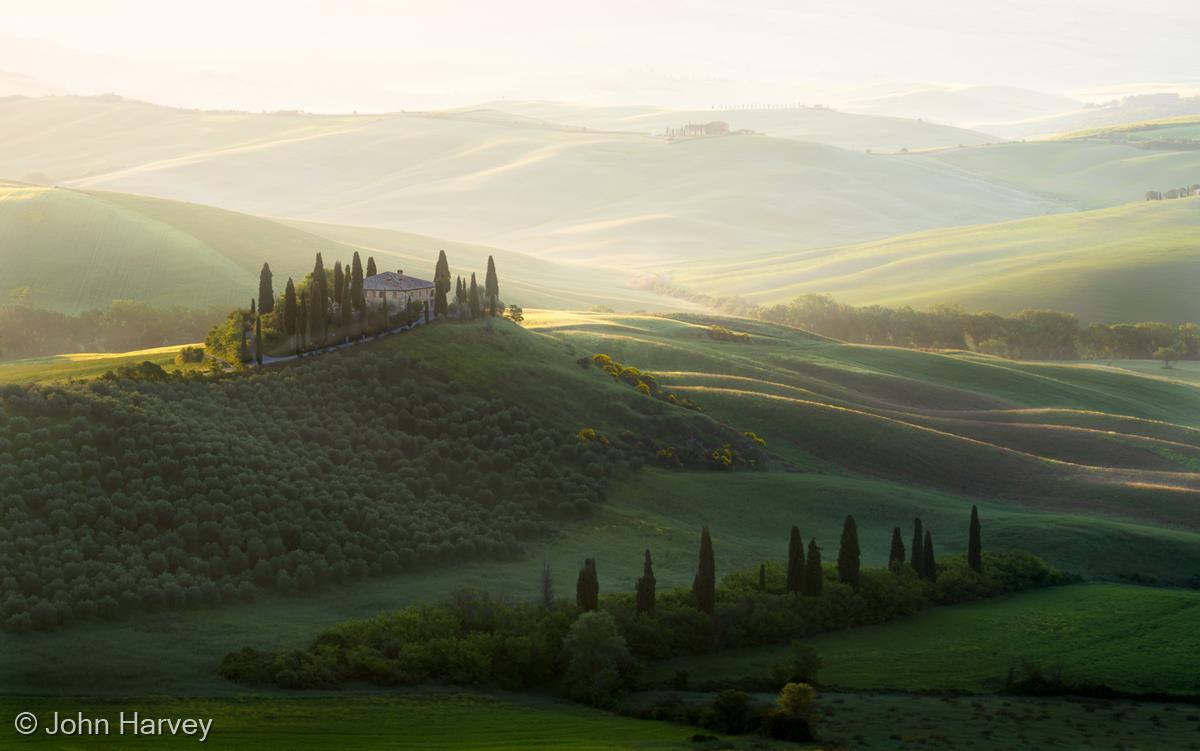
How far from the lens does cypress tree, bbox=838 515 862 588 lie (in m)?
74.2

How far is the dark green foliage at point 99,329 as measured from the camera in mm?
144875

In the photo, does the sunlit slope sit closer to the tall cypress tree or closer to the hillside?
the tall cypress tree

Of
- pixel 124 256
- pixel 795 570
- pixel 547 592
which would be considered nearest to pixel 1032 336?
pixel 124 256

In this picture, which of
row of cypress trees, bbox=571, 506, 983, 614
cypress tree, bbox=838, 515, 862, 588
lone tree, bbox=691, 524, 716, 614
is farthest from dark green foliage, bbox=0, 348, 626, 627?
cypress tree, bbox=838, 515, 862, 588

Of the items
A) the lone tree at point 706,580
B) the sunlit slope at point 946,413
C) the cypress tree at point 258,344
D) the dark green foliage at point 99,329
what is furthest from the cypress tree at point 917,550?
the dark green foliage at point 99,329

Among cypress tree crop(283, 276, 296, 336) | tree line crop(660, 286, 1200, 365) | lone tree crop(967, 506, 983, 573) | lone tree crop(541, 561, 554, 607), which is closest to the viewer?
lone tree crop(541, 561, 554, 607)

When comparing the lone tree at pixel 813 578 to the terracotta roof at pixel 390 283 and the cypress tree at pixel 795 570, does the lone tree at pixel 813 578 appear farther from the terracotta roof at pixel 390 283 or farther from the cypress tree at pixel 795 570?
the terracotta roof at pixel 390 283

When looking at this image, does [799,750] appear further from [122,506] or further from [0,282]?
[0,282]

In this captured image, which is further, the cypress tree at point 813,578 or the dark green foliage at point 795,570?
the cypress tree at point 813,578

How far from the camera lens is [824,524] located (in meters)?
91.0

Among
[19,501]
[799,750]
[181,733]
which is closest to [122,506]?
[19,501]

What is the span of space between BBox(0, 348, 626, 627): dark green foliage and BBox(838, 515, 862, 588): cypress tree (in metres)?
20.2

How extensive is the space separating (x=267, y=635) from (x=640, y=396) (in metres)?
51.9

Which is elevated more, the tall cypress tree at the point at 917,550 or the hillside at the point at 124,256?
the hillside at the point at 124,256
